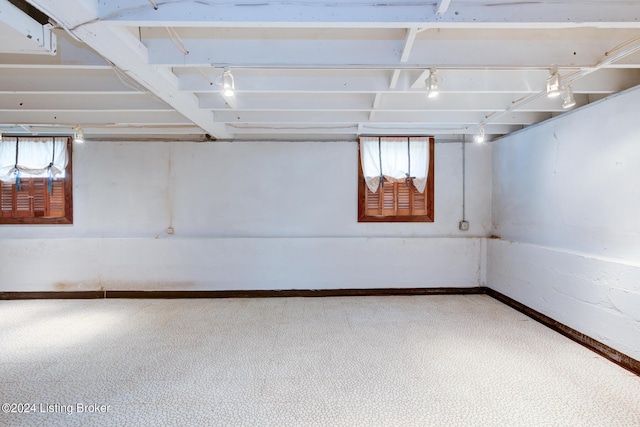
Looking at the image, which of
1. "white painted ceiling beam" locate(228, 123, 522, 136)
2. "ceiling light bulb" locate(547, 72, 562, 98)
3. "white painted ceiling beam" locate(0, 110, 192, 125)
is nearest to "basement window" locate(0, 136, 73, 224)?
"white painted ceiling beam" locate(0, 110, 192, 125)

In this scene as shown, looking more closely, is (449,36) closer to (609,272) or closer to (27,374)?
(609,272)

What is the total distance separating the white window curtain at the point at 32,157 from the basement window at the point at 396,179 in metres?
4.10

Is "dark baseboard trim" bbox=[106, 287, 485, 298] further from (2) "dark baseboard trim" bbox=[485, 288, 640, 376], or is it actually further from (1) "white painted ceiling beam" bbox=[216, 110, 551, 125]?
(1) "white painted ceiling beam" bbox=[216, 110, 551, 125]

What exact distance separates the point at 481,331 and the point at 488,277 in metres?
1.48

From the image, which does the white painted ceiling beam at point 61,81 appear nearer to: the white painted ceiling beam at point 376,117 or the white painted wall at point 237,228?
the white painted ceiling beam at point 376,117

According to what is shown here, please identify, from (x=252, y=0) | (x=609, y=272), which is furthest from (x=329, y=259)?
(x=252, y=0)

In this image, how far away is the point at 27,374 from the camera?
2307 millimetres

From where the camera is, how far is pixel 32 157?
4.13 meters

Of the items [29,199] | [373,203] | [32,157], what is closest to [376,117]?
[373,203]

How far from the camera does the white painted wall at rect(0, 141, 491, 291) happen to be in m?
4.18

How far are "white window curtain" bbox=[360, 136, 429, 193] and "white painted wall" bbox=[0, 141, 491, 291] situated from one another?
0.20m

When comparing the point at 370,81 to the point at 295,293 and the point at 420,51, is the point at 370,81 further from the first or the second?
the point at 295,293

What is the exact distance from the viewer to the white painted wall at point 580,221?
2.45m

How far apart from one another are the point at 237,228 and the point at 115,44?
9.12 ft
